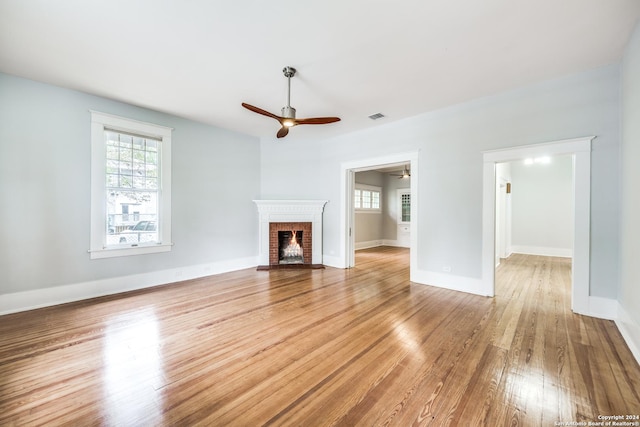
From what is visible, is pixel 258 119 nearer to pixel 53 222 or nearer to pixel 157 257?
pixel 157 257

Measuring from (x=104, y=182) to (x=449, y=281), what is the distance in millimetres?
5665

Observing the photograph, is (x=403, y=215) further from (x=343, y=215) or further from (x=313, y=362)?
(x=313, y=362)

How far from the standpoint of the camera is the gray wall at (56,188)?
3.14 metres

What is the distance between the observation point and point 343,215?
5.57 meters

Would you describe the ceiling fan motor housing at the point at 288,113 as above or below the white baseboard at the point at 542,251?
above

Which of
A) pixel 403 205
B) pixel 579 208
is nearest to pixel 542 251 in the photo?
pixel 403 205

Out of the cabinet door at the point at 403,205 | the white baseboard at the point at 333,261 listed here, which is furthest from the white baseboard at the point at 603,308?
the cabinet door at the point at 403,205

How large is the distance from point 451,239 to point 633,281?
1.94 m

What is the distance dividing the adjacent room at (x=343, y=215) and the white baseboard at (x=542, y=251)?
294 centimetres

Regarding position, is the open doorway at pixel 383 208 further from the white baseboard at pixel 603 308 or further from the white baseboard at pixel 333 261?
the white baseboard at pixel 603 308

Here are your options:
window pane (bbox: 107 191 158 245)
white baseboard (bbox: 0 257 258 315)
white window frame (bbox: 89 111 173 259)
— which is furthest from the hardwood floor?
window pane (bbox: 107 191 158 245)

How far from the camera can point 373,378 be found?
191cm

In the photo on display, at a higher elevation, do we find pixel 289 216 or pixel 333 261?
pixel 289 216

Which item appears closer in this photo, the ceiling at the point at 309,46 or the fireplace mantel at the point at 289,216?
the ceiling at the point at 309,46
